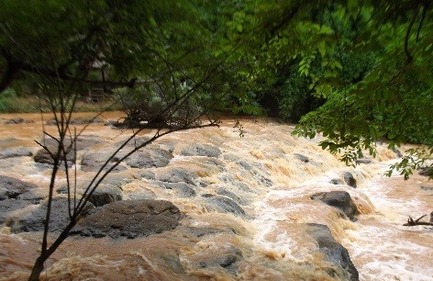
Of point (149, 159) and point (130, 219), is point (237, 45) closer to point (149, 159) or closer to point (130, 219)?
point (130, 219)

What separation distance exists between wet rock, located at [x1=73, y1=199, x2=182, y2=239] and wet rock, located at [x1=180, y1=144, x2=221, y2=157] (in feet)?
11.5

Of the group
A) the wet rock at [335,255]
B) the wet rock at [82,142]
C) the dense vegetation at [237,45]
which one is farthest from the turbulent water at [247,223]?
the dense vegetation at [237,45]

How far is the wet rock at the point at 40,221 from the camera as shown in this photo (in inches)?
204

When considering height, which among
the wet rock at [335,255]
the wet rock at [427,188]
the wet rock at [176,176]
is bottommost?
the wet rock at [335,255]

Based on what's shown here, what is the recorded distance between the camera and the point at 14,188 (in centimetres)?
632

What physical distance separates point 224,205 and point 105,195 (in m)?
2.17

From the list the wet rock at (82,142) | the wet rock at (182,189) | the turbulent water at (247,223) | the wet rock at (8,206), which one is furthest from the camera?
the wet rock at (82,142)

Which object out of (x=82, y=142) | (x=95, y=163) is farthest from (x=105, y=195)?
(x=82, y=142)

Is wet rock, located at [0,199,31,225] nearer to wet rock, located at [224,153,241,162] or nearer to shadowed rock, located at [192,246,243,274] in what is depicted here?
shadowed rock, located at [192,246,243,274]

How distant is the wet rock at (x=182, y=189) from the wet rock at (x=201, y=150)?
2150 mm

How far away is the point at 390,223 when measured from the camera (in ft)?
25.4

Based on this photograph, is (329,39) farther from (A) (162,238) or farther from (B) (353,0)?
(A) (162,238)

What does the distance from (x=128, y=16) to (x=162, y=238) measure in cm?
378

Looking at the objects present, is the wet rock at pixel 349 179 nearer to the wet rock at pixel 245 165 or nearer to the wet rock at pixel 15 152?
the wet rock at pixel 245 165
